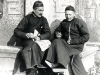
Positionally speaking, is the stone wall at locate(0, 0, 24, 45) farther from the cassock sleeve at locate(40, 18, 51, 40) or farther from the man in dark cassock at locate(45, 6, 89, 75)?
the man in dark cassock at locate(45, 6, 89, 75)

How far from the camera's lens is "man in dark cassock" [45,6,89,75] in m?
5.30

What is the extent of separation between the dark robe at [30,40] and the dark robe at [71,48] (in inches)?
11.2

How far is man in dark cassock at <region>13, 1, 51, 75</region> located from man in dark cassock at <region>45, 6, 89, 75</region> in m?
0.26

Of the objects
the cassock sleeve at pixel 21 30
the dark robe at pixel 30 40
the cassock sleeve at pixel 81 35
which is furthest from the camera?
the cassock sleeve at pixel 21 30

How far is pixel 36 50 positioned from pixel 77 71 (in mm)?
924

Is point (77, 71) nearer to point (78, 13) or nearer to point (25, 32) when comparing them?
point (25, 32)

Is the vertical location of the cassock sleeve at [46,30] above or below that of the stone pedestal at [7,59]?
above

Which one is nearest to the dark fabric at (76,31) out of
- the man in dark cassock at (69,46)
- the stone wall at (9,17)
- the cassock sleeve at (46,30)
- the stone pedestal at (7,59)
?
the man in dark cassock at (69,46)

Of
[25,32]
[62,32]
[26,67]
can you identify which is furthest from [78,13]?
[26,67]

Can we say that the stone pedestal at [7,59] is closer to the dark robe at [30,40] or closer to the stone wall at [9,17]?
the dark robe at [30,40]

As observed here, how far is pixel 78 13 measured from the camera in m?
7.03

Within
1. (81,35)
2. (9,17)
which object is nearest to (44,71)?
(81,35)

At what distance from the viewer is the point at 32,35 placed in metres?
5.72

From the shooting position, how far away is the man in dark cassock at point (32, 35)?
17.7 ft
